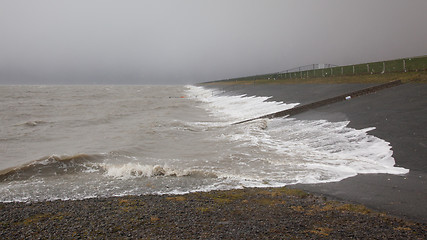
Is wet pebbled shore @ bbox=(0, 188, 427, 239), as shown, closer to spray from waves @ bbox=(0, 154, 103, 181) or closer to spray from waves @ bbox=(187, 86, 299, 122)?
spray from waves @ bbox=(0, 154, 103, 181)

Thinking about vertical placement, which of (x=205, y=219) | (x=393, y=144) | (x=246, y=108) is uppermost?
(x=205, y=219)

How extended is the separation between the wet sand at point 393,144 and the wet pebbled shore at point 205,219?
661 mm

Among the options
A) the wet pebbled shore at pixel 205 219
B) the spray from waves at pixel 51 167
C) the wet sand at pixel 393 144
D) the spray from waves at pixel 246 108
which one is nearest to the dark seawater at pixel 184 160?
the spray from waves at pixel 51 167

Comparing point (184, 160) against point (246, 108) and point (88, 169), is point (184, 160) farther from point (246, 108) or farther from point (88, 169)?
point (246, 108)

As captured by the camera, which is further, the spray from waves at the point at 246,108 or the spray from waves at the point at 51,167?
the spray from waves at the point at 246,108

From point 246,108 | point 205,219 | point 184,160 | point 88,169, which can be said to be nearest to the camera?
point 205,219

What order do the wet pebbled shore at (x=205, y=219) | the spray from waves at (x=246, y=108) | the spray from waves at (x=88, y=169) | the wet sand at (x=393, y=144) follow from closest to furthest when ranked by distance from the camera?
the wet pebbled shore at (x=205, y=219) → the wet sand at (x=393, y=144) → the spray from waves at (x=88, y=169) → the spray from waves at (x=246, y=108)

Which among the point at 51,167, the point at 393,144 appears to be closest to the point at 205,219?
the point at 51,167

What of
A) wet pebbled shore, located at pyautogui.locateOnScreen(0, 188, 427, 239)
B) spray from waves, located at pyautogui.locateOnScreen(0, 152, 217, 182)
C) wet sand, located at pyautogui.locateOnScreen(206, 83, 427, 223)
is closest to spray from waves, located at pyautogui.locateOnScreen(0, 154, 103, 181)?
spray from waves, located at pyautogui.locateOnScreen(0, 152, 217, 182)

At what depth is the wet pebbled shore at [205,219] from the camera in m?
5.58

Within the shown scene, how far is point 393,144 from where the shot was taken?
11.6 m

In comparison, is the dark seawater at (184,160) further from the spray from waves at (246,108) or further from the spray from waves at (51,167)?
the spray from waves at (246,108)

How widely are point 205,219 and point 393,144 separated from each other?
8.64 metres

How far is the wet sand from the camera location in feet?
23.4
